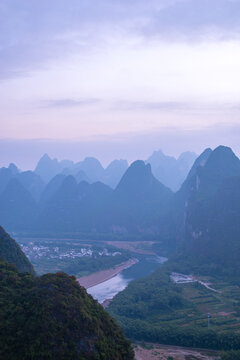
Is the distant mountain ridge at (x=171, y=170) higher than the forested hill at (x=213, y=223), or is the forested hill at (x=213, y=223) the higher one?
the distant mountain ridge at (x=171, y=170)

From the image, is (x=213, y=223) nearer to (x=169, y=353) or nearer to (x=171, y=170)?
(x=169, y=353)

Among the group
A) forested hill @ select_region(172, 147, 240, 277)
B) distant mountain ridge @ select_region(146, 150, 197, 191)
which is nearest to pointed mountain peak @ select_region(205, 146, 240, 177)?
forested hill @ select_region(172, 147, 240, 277)

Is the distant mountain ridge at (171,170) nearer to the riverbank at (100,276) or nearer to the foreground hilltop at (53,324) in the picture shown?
the riverbank at (100,276)

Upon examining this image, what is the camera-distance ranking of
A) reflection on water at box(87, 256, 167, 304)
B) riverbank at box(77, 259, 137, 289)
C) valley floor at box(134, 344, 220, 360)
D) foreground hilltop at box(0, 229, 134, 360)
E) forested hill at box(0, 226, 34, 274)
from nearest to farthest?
1. foreground hilltop at box(0, 229, 134, 360)
2. valley floor at box(134, 344, 220, 360)
3. forested hill at box(0, 226, 34, 274)
4. reflection on water at box(87, 256, 167, 304)
5. riverbank at box(77, 259, 137, 289)

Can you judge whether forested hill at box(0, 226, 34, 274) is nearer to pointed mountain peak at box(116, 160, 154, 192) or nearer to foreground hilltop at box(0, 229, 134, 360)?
foreground hilltop at box(0, 229, 134, 360)

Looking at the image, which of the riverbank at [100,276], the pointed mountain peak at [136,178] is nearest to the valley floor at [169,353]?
the riverbank at [100,276]
